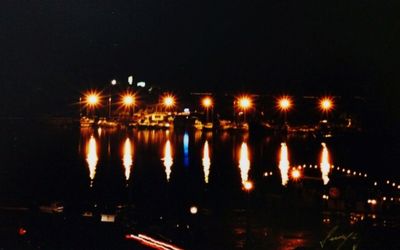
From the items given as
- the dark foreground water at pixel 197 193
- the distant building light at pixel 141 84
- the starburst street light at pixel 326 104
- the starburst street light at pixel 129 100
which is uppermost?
the distant building light at pixel 141 84

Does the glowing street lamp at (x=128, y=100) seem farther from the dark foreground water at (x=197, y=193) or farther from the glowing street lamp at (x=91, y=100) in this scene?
the dark foreground water at (x=197, y=193)

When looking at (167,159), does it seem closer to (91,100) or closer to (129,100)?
(129,100)

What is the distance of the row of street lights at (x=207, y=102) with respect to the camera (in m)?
24.5

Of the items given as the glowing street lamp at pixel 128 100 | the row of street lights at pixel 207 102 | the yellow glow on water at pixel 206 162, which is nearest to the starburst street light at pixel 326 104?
the row of street lights at pixel 207 102

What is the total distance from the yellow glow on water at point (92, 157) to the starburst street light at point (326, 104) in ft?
34.5

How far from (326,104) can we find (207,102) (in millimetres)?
5413

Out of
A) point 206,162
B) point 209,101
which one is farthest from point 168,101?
point 206,162

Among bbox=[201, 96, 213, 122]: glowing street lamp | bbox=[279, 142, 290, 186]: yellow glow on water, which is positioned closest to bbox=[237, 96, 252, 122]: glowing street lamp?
bbox=[201, 96, 213, 122]: glowing street lamp

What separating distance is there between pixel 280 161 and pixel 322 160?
1.11 metres

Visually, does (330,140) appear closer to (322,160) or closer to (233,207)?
(322,160)

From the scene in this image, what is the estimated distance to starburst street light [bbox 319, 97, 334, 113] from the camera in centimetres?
2381

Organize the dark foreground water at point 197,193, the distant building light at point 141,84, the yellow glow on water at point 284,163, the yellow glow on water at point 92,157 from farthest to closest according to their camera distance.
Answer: the distant building light at point 141,84
the yellow glow on water at point 92,157
the yellow glow on water at point 284,163
the dark foreground water at point 197,193

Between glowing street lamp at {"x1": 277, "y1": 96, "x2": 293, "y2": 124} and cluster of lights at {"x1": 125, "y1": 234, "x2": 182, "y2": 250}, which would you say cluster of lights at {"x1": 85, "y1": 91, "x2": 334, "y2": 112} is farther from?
cluster of lights at {"x1": 125, "y1": 234, "x2": 182, "y2": 250}

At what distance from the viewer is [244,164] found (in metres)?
12.7
